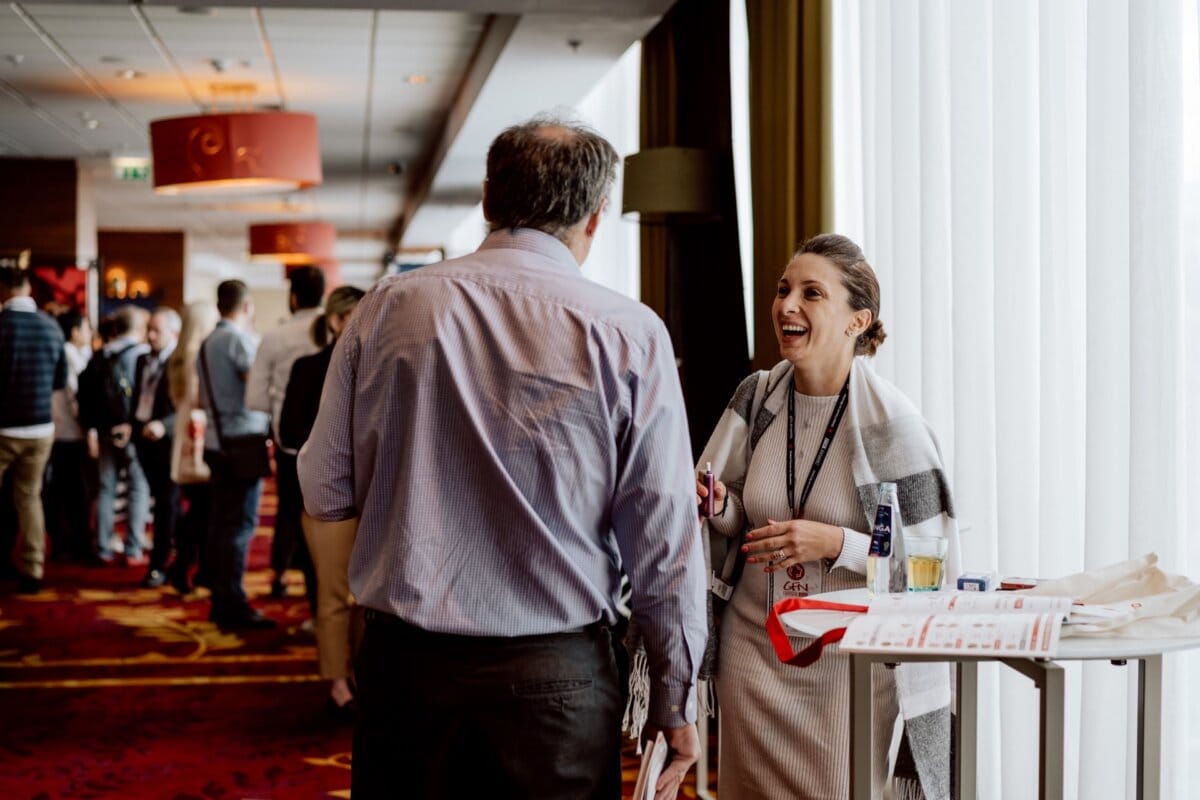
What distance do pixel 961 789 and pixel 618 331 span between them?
0.97 metres

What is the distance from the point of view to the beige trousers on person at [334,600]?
4445 millimetres

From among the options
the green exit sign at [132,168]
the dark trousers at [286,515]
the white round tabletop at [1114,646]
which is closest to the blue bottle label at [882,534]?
the white round tabletop at [1114,646]

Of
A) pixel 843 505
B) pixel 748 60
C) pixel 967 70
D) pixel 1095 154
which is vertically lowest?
pixel 843 505

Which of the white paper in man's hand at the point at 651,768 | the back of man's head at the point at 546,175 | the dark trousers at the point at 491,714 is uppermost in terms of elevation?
Answer: the back of man's head at the point at 546,175

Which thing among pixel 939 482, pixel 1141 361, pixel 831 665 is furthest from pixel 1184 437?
pixel 831 665

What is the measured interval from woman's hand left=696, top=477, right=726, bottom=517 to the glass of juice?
1.37 ft

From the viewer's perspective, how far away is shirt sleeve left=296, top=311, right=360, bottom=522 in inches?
78.0

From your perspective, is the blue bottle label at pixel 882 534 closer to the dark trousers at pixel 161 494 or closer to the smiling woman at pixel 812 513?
the smiling woman at pixel 812 513

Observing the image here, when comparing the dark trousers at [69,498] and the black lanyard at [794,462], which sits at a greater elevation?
the black lanyard at [794,462]

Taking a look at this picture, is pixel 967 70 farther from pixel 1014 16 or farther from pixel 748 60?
pixel 748 60

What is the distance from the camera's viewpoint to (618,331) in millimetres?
1884

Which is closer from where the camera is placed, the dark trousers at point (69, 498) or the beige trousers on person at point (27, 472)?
the beige trousers on person at point (27, 472)

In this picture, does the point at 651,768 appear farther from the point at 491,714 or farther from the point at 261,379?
the point at 261,379

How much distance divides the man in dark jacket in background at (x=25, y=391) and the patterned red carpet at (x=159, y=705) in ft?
1.95
